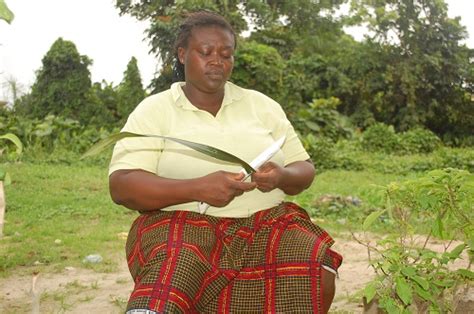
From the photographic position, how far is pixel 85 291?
346 cm

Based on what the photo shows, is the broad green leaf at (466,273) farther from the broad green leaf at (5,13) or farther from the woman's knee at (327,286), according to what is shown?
the broad green leaf at (5,13)

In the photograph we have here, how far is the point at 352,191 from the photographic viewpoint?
23.2 ft

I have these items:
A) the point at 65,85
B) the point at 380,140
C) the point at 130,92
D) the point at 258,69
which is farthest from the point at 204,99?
the point at 65,85

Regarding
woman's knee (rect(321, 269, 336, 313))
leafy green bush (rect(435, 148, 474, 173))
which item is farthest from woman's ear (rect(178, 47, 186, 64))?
leafy green bush (rect(435, 148, 474, 173))

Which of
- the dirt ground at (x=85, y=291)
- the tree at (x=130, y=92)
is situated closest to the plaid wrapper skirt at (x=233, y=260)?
the dirt ground at (x=85, y=291)

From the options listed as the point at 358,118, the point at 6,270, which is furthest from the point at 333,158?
the point at 6,270

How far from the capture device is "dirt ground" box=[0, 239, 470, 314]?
3.16m

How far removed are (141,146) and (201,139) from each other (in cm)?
19

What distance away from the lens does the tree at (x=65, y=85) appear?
12.1 meters

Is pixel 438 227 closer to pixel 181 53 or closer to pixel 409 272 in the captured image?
pixel 409 272

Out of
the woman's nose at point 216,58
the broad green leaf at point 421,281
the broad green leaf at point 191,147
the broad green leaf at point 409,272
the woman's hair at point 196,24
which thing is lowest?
the broad green leaf at point 421,281

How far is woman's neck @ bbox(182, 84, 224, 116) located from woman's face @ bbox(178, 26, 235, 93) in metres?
0.02

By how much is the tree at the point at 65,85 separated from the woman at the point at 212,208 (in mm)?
10203

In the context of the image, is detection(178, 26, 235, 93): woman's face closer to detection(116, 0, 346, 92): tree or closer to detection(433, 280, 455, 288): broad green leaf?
detection(433, 280, 455, 288): broad green leaf
